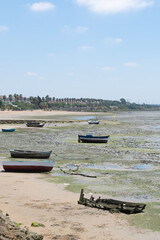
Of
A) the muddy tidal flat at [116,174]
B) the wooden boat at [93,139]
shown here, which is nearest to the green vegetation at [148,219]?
the muddy tidal flat at [116,174]

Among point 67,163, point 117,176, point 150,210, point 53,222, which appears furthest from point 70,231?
point 67,163

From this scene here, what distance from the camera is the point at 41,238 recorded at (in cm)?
1391

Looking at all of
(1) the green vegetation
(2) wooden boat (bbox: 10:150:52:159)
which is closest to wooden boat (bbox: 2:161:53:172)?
(2) wooden boat (bbox: 10:150:52:159)

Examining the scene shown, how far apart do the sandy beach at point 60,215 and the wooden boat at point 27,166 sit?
463 centimetres

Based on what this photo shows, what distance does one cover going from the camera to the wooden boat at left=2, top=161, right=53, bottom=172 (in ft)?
93.2

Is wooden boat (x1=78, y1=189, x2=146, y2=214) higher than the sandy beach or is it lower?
higher

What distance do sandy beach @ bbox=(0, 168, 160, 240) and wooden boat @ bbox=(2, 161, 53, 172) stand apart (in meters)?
4.63

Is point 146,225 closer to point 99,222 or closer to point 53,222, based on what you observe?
point 99,222

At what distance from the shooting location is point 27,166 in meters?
28.7

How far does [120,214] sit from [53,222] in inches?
145

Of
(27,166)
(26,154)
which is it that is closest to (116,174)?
(27,166)

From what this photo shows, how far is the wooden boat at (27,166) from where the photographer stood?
93.2 feet

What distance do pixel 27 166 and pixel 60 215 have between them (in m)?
11.7

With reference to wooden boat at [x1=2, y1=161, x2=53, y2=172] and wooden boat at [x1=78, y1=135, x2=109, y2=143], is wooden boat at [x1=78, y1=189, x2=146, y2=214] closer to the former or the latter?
wooden boat at [x1=2, y1=161, x2=53, y2=172]
